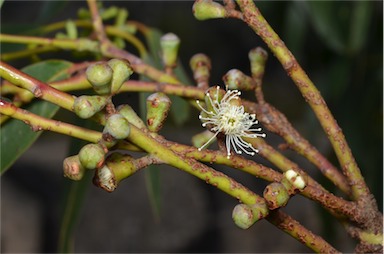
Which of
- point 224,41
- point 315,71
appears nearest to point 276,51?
point 315,71

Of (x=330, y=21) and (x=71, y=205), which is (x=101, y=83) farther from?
(x=330, y=21)

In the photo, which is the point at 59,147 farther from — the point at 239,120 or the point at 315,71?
the point at 239,120

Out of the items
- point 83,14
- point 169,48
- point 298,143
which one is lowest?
point 298,143

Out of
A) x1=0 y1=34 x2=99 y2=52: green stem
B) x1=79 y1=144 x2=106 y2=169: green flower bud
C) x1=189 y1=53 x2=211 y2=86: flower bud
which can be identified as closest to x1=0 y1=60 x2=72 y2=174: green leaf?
x1=0 y1=34 x2=99 y2=52: green stem

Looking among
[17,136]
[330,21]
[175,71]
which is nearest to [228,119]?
[17,136]

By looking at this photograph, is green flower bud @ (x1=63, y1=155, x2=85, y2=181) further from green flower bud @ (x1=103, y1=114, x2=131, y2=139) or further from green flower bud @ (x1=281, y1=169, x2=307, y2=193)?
green flower bud @ (x1=281, y1=169, x2=307, y2=193)

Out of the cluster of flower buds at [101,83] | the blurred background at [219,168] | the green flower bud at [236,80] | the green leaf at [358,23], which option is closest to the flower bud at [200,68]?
the green flower bud at [236,80]

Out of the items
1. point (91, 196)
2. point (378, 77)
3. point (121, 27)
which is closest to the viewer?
point (121, 27)
